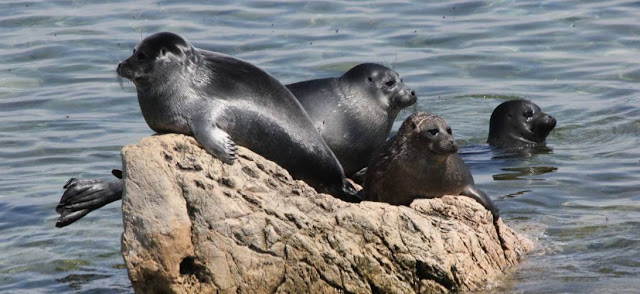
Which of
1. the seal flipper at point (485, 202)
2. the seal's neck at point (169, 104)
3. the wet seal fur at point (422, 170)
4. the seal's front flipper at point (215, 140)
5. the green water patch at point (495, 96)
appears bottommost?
the green water patch at point (495, 96)

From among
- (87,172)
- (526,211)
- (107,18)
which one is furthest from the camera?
(107,18)

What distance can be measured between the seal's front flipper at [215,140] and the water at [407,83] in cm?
137

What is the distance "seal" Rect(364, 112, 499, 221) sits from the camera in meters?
6.75

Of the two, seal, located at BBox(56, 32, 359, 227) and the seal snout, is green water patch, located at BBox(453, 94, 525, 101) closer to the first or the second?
the seal snout

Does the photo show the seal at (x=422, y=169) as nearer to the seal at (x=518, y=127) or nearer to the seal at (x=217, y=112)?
the seal at (x=217, y=112)

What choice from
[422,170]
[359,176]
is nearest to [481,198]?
[422,170]

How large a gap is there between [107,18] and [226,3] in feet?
5.48

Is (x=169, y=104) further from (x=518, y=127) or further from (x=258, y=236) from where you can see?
(x=518, y=127)

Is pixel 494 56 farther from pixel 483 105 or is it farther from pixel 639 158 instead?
pixel 639 158

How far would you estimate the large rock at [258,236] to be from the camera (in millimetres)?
5863

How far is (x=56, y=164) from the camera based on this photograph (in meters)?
9.97

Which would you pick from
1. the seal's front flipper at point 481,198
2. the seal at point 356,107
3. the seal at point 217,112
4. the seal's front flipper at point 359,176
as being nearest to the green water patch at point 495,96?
the seal at point 356,107

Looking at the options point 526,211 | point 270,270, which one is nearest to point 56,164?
point 526,211

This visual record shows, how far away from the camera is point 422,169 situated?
22.2 ft
